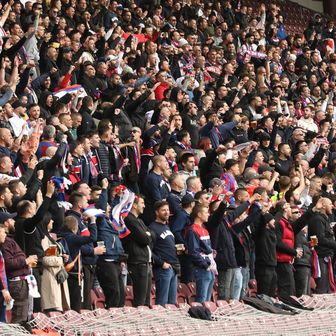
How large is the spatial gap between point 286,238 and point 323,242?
854mm

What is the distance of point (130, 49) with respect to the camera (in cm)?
1959

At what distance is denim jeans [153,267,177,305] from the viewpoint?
43.4 ft

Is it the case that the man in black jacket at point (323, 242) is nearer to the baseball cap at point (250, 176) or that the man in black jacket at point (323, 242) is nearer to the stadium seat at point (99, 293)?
the baseball cap at point (250, 176)

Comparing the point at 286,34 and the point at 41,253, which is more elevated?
the point at 286,34

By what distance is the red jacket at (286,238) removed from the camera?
1458 centimetres

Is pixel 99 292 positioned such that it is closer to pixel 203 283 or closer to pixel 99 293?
pixel 99 293

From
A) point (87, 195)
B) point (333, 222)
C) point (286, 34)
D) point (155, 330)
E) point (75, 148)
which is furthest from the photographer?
point (286, 34)

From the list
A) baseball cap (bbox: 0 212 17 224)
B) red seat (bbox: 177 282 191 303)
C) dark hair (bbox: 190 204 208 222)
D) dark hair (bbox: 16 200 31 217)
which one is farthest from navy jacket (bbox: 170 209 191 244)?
baseball cap (bbox: 0 212 17 224)

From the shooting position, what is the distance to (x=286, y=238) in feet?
48.0

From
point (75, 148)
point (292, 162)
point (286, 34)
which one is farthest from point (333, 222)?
point (286, 34)

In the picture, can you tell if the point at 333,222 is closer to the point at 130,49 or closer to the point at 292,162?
the point at 292,162

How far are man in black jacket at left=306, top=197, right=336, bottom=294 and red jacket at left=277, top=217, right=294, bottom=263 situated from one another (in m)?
0.57

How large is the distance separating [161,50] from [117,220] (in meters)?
8.34

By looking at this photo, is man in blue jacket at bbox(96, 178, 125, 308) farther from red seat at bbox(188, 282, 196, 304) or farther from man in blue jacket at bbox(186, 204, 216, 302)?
red seat at bbox(188, 282, 196, 304)
